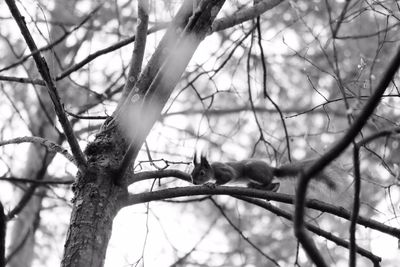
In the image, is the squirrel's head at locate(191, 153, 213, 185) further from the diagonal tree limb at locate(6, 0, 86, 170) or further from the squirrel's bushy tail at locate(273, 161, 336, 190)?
the diagonal tree limb at locate(6, 0, 86, 170)

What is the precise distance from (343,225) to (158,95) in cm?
477

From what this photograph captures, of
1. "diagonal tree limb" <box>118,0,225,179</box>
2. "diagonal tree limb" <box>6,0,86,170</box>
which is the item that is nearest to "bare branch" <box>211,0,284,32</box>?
"diagonal tree limb" <box>118,0,225,179</box>

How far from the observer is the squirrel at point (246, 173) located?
12.9ft

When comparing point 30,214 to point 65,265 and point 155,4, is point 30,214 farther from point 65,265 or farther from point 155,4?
point 65,265

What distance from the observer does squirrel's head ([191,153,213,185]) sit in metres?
3.92

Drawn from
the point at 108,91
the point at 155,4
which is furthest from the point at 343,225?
the point at 155,4

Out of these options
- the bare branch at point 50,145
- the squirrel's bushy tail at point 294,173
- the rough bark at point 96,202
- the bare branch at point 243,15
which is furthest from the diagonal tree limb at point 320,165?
the squirrel's bushy tail at point 294,173

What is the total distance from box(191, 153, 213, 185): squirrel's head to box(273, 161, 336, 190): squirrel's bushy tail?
455mm

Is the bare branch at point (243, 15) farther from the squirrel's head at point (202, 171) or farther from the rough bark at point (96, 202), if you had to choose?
the squirrel's head at point (202, 171)

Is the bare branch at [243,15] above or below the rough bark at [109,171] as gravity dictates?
above

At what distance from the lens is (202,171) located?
3980 mm

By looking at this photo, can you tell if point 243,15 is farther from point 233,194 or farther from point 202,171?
point 202,171

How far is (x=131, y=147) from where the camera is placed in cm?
200

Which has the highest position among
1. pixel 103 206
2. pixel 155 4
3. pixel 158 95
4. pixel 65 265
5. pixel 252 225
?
pixel 252 225
